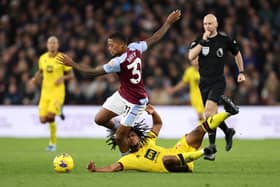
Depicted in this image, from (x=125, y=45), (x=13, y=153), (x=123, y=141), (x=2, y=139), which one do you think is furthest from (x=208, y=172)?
(x=2, y=139)

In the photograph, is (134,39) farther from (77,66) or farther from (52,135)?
(77,66)

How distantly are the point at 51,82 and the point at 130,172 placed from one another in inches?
252

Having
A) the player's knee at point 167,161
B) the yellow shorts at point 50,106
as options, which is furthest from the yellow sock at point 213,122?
the yellow shorts at point 50,106

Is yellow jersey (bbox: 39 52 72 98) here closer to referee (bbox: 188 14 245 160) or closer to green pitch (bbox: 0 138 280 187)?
green pitch (bbox: 0 138 280 187)

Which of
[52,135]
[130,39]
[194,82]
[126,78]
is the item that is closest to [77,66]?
[126,78]

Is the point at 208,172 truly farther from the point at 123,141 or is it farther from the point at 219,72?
the point at 219,72

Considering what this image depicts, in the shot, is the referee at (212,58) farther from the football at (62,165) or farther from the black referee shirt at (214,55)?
the football at (62,165)

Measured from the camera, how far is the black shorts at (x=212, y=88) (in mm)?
13289

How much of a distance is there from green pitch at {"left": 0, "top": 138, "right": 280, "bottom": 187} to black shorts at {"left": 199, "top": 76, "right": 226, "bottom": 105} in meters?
1.11

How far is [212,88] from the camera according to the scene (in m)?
13.4

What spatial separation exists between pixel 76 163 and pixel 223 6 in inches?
505

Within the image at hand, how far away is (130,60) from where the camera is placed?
11.5m

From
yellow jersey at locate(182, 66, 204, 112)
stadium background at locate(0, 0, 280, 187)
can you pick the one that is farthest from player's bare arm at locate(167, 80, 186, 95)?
stadium background at locate(0, 0, 280, 187)

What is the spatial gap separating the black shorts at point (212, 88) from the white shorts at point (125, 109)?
1.76m
